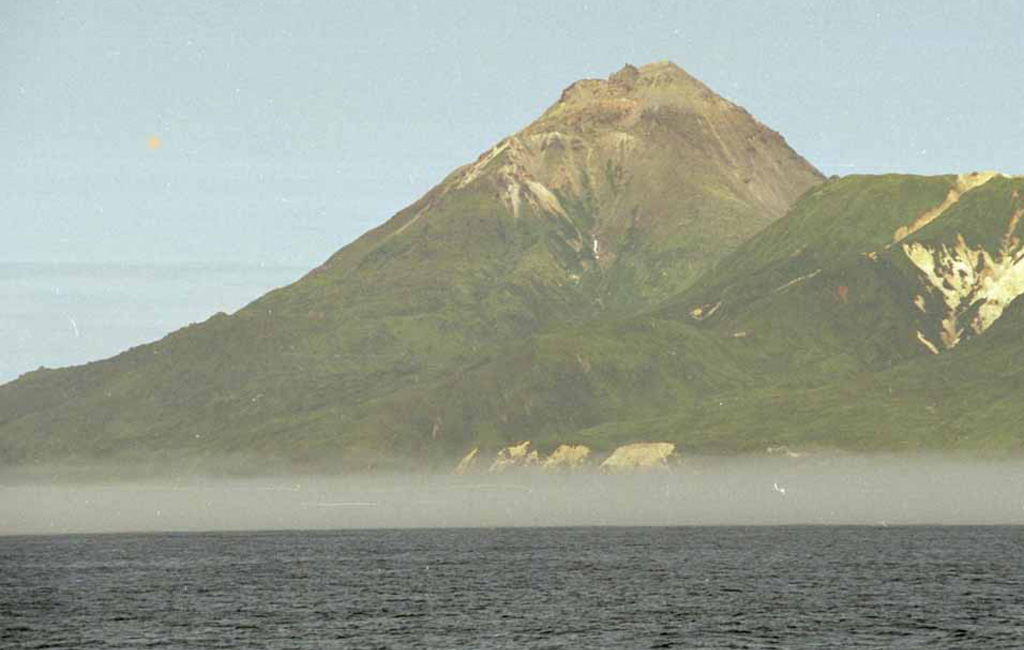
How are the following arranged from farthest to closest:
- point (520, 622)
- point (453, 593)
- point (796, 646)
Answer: point (453, 593) → point (520, 622) → point (796, 646)

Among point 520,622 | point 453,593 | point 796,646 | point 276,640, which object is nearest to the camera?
point 796,646

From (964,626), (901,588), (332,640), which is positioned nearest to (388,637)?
(332,640)

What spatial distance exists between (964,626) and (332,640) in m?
54.9

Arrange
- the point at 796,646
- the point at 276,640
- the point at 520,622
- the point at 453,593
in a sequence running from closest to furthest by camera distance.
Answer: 1. the point at 796,646
2. the point at 276,640
3. the point at 520,622
4. the point at 453,593

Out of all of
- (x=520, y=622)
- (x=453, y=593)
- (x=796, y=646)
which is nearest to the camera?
(x=796, y=646)

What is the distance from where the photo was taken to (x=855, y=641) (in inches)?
5344

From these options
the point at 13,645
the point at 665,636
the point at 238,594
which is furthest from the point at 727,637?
the point at 238,594

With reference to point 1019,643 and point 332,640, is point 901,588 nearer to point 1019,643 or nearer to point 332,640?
point 1019,643

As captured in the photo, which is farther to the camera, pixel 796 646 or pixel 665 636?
pixel 665 636

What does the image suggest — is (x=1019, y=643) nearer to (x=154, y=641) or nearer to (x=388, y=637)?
(x=388, y=637)

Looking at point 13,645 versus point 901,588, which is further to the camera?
point 901,588

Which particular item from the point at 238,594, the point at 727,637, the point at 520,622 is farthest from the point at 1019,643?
the point at 238,594

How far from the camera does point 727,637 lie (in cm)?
14050

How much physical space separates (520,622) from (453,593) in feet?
129
